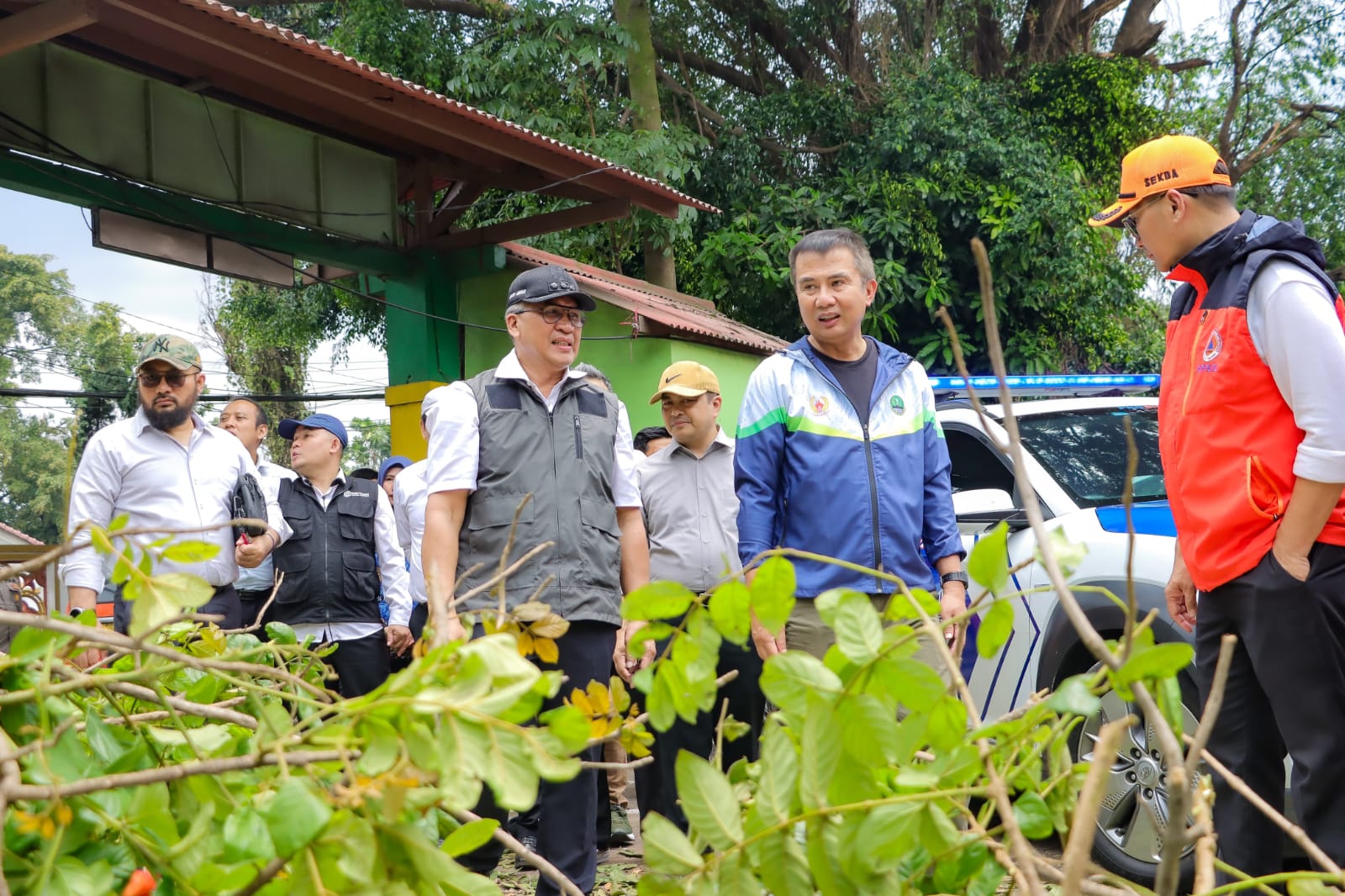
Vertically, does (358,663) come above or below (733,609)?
below

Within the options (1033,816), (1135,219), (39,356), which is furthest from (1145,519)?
(39,356)

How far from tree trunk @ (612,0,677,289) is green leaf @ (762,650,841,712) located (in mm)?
13830

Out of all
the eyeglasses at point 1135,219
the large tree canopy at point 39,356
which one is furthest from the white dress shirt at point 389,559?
the large tree canopy at point 39,356

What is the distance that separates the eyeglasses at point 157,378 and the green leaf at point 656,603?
4.17 metres

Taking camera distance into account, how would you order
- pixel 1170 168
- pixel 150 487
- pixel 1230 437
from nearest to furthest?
pixel 1230 437 < pixel 1170 168 < pixel 150 487

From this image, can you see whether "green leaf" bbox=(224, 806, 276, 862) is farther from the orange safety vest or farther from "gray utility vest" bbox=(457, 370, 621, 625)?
"gray utility vest" bbox=(457, 370, 621, 625)

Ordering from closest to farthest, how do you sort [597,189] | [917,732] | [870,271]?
[917,732], [870,271], [597,189]

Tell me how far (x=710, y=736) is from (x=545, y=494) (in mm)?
1380

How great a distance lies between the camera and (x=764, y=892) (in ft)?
3.61

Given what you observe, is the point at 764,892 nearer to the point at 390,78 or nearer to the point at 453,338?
the point at 390,78

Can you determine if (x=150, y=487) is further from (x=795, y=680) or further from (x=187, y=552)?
(x=795, y=680)

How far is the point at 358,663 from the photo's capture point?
5.55 metres

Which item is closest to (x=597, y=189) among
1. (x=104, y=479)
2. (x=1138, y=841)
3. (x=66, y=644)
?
(x=104, y=479)

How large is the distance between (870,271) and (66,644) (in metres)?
3.10
